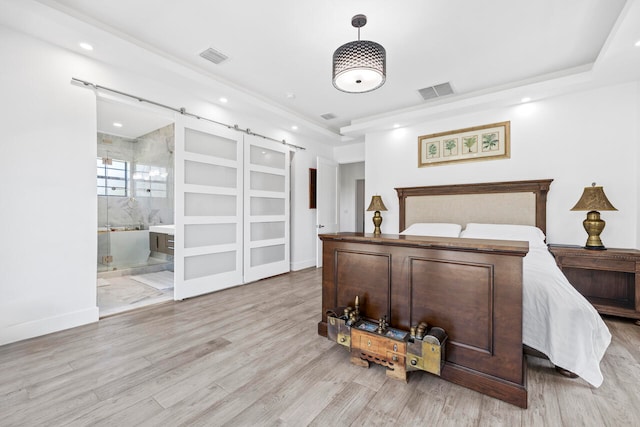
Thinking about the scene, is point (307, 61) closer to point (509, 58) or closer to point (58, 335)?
point (509, 58)

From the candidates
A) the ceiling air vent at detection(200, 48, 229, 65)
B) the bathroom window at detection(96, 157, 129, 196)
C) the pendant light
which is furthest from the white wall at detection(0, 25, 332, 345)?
the bathroom window at detection(96, 157, 129, 196)

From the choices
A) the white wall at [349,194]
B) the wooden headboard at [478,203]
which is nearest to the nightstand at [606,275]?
the wooden headboard at [478,203]

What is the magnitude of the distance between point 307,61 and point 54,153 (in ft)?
8.93

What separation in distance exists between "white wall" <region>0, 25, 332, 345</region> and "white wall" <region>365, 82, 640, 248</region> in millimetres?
4688

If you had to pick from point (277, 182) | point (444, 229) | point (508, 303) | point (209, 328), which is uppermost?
point (277, 182)

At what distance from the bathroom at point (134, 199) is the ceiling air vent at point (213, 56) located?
6.06ft

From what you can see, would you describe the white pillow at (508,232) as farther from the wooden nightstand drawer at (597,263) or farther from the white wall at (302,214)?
the white wall at (302,214)

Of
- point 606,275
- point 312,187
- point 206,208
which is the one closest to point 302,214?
point 312,187

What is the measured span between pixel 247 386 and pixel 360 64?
242 centimetres

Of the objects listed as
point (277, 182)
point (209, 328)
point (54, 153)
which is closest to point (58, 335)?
point (209, 328)

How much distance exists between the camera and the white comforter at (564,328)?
5.61 ft

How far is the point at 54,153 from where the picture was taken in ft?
8.57

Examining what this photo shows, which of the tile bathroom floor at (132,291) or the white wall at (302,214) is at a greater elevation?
the white wall at (302,214)

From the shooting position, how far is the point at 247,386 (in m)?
1.80
